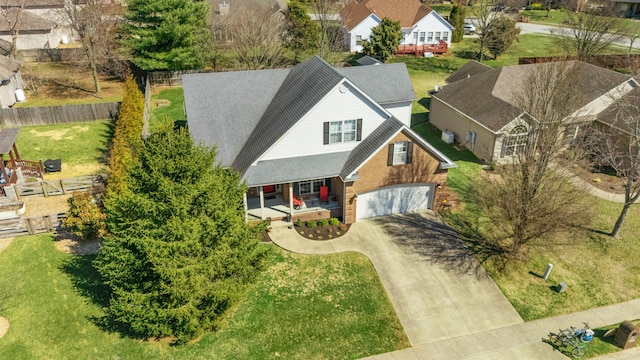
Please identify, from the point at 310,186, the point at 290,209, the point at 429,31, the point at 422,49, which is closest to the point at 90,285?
the point at 290,209

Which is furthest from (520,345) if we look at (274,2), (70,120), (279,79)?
(274,2)

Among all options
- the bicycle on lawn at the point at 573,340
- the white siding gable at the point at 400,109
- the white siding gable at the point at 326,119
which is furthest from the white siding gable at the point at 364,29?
the bicycle on lawn at the point at 573,340

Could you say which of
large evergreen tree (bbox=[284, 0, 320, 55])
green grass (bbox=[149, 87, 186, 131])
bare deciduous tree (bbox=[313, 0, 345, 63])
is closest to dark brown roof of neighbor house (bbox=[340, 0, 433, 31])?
bare deciduous tree (bbox=[313, 0, 345, 63])

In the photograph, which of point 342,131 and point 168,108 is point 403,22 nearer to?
point 168,108

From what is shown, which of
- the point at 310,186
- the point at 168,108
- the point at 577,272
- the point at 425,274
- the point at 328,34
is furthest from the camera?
the point at 328,34

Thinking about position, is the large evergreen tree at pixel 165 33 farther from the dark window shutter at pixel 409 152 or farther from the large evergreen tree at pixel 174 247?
the dark window shutter at pixel 409 152
